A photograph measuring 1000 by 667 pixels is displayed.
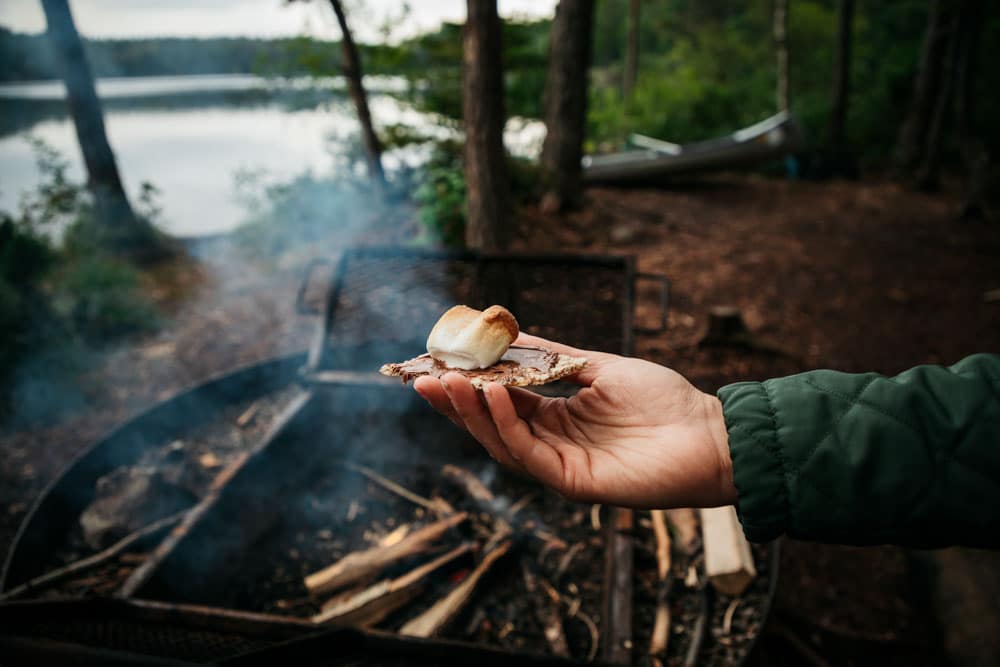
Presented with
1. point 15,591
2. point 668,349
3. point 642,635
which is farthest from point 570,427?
point 668,349

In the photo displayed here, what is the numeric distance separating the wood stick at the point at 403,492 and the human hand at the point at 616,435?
1.61m

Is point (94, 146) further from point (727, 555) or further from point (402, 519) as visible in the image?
point (727, 555)

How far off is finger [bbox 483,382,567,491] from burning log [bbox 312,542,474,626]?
1.44 meters

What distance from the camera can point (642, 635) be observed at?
2420mm

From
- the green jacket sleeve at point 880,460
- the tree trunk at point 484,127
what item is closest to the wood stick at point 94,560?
the green jacket sleeve at point 880,460

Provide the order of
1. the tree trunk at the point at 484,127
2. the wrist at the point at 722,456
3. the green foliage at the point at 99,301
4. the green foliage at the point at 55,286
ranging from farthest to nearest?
the green foliage at the point at 99,301 < the green foliage at the point at 55,286 < the tree trunk at the point at 484,127 < the wrist at the point at 722,456

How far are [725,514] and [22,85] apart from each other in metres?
10.8

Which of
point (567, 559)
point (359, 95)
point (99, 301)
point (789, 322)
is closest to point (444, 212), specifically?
point (359, 95)

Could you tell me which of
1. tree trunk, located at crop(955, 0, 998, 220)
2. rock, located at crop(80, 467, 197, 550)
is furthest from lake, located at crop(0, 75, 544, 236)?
tree trunk, located at crop(955, 0, 998, 220)

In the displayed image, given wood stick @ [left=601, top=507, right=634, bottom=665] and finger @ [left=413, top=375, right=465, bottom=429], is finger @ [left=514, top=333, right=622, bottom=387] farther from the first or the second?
wood stick @ [left=601, top=507, right=634, bottom=665]

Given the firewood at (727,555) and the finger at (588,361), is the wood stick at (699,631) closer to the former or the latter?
the firewood at (727,555)

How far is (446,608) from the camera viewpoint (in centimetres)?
254

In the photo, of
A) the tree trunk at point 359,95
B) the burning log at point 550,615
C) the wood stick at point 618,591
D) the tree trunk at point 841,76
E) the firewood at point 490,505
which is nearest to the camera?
the wood stick at point 618,591

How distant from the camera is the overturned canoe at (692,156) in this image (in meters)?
11.4
